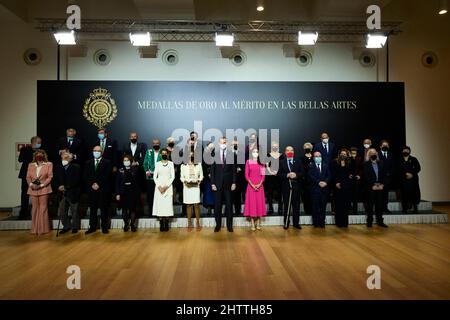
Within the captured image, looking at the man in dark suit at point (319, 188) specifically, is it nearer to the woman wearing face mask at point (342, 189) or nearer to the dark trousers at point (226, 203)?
the woman wearing face mask at point (342, 189)

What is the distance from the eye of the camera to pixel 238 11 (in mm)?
9742

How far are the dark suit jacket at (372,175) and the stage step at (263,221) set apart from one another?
75cm

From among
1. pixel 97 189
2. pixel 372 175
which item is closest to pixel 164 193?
pixel 97 189

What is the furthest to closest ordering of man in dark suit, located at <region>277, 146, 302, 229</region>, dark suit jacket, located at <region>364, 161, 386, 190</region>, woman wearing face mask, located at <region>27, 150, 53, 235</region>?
dark suit jacket, located at <region>364, 161, 386, 190</region>, man in dark suit, located at <region>277, 146, 302, 229</region>, woman wearing face mask, located at <region>27, 150, 53, 235</region>

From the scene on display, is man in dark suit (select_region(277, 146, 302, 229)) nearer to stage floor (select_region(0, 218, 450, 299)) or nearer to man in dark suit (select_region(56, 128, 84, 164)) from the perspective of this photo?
stage floor (select_region(0, 218, 450, 299))

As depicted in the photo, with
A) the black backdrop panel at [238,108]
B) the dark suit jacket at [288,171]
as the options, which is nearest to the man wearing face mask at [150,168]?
the black backdrop panel at [238,108]

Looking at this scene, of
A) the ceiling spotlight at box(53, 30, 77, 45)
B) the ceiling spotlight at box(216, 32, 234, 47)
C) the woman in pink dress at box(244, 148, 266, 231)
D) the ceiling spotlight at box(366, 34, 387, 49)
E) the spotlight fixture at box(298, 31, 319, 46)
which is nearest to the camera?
the woman in pink dress at box(244, 148, 266, 231)

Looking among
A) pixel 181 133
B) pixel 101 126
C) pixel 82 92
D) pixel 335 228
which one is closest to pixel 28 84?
pixel 82 92

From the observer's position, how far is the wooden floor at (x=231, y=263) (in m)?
4.00

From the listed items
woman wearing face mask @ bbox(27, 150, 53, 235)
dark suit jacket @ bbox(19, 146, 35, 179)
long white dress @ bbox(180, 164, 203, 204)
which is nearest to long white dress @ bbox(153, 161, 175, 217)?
long white dress @ bbox(180, 164, 203, 204)

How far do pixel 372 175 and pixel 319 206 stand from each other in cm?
128

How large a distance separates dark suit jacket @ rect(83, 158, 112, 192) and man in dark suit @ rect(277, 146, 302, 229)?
136 inches

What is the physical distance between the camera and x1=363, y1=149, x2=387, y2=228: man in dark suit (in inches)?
292

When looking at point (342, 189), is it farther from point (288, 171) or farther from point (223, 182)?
point (223, 182)
